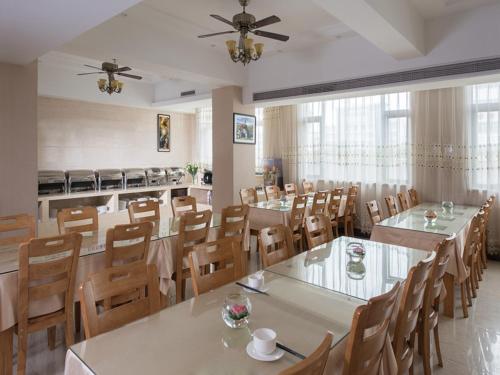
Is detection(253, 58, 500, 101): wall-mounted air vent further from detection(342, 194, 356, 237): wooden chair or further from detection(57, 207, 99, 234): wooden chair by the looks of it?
detection(57, 207, 99, 234): wooden chair

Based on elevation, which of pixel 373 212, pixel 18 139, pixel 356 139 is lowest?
pixel 373 212

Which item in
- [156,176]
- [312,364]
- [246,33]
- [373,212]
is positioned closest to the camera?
[312,364]

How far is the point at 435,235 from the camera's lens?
3.07 m

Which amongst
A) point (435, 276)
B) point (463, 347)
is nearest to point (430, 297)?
point (435, 276)

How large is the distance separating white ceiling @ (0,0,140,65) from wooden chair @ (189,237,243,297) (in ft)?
5.37

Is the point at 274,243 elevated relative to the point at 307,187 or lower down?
lower down

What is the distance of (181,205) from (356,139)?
3333 millimetres

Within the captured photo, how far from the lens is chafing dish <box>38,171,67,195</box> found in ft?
18.0

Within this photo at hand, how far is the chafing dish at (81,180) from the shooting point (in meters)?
5.83

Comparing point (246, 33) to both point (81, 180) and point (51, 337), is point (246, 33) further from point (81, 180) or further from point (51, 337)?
point (81, 180)

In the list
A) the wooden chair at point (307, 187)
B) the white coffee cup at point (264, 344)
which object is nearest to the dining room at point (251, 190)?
the white coffee cup at point (264, 344)

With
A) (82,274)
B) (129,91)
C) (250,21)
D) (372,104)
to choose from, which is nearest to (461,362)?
(82,274)

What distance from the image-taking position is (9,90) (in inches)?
137

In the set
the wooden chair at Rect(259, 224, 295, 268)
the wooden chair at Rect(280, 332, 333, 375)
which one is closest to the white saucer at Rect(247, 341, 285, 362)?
the wooden chair at Rect(280, 332, 333, 375)
